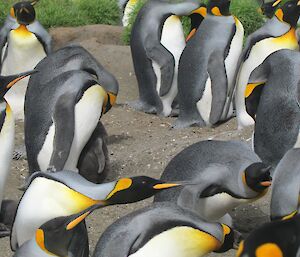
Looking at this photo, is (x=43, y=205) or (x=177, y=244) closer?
(x=177, y=244)

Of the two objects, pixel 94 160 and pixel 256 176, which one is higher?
pixel 256 176

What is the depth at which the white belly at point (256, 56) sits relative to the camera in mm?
7230

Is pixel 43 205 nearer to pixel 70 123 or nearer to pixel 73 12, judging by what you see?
pixel 70 123

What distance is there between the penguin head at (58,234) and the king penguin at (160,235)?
13 cm

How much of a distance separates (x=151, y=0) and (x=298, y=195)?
4.55 meters

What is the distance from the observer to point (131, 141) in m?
7.24

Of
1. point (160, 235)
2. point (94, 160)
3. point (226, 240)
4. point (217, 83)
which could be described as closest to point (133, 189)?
point (160, 235)

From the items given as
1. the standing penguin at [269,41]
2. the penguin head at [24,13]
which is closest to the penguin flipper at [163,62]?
the standing penguin at [269,41]

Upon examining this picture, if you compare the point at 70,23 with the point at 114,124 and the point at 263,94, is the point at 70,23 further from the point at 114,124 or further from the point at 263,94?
the point at 263,94

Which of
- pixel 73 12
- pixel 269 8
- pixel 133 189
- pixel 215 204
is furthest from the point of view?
pixel 73 12

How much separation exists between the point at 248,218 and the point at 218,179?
688mm

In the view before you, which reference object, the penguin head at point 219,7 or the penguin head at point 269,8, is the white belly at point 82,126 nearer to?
the penguin head at point 219,7

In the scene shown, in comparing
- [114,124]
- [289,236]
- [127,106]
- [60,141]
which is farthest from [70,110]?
[289,236]

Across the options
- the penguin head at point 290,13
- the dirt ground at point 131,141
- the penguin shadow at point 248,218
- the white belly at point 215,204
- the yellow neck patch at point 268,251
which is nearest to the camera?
the yellow neck patch at point 268,251
